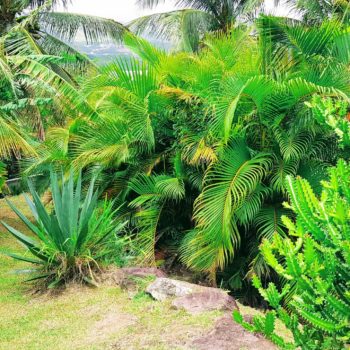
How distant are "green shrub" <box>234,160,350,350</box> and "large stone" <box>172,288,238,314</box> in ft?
7.47

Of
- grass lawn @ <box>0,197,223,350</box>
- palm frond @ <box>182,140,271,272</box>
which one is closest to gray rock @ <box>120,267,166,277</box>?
grass lawn @ <box>0,197,223,350</box>

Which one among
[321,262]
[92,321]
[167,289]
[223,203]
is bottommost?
[92,321]

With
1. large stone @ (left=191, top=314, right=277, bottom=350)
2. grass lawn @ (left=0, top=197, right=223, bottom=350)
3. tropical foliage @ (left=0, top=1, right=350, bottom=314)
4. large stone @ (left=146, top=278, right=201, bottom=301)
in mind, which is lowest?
grass lawn @ (left=0, top=197, right=223, bottom=350)

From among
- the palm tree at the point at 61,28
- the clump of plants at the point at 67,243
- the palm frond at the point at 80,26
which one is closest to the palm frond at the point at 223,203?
the clump of plants at the point at 67,243

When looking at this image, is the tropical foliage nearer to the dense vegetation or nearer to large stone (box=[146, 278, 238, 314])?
the dense vegetation

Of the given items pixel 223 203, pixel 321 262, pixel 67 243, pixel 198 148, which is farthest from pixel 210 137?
pixel 321 262

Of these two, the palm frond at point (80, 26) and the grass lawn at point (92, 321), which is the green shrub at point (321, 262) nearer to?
the grass lawn at point (92, 321)

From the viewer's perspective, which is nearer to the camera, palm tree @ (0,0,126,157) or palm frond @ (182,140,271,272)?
palm frond @ (182,140,271,272)

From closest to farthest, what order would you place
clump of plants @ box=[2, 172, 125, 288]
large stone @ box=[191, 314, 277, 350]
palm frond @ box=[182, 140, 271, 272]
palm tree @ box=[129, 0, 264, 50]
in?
large stone @ box=[191, 314, 277, 350] < clump of plants @ box=[2, 172, 125, 288] < palm frond @ box=[182, 140, 271, 272] < palm tree @ box=[129, 0, 264, 50]

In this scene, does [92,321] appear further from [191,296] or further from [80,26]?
[80,26]

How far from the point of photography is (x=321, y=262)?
277 cm

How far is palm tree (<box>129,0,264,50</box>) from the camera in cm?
1845

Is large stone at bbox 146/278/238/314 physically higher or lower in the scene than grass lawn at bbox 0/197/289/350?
higher

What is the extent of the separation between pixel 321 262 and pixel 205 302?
262cm
